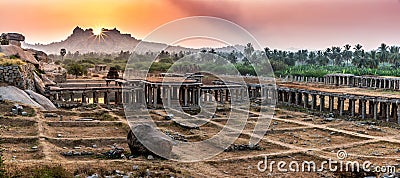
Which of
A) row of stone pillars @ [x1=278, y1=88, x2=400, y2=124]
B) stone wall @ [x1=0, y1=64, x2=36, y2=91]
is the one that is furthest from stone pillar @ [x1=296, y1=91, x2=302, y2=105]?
stone wall @ [x1=0, y1=64, x2=36, y2=91]

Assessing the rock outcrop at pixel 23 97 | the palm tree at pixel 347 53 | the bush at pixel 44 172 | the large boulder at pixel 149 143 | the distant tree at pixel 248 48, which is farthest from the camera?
the palm tree at pixel 347 53

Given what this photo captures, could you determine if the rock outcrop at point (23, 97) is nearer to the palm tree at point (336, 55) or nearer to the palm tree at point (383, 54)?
the palm tree at point (383, 54)

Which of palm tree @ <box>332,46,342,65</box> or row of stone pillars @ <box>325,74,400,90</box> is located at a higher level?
palm tree @ <box>332,46,342,65</box>

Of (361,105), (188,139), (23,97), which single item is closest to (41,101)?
(23,97)

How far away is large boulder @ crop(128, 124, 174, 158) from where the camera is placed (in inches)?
740

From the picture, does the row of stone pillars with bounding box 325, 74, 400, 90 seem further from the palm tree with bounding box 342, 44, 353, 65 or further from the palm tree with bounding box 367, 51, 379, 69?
the palm tree with bounding box 342, 44, 353, 65

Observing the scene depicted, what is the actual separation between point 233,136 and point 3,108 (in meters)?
13.7

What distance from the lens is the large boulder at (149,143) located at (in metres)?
18.8

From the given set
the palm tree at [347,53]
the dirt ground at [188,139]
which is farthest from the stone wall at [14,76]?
the palm tree at [347,53]

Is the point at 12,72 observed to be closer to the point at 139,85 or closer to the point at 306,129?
the point at 139,85

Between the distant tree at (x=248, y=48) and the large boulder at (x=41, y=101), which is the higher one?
the distant tree at (x=248, y=48)

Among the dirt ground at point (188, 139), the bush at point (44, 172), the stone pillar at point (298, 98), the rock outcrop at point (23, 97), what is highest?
the rock outcrop at point (23, 97)

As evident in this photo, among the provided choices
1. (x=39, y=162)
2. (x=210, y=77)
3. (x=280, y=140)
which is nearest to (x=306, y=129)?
(x=280, y=140)

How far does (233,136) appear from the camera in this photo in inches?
1049
